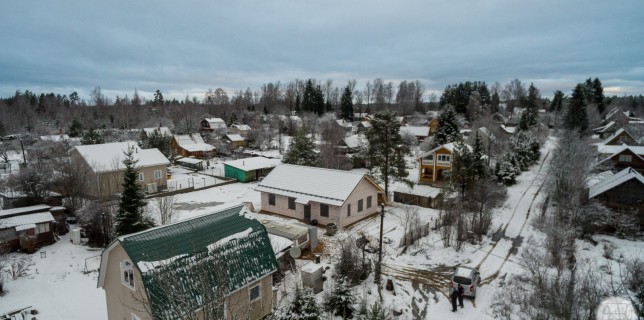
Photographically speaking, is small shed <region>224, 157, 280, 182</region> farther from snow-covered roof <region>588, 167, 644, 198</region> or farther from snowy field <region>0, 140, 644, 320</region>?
snow-covered roof <region>588, 167, 644, 198</region>

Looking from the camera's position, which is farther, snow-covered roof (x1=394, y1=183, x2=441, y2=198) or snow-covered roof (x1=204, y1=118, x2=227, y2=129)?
snow-covered roof (x1=204, y1=118, x2=227, y2=129)

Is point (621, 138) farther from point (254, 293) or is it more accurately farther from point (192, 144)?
point (192, 144)

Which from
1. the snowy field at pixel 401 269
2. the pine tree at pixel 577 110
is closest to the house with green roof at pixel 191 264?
the snowy field at pixel 401 269

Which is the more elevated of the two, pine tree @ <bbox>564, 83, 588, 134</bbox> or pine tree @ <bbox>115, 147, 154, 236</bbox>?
pine tree @ <bbox>564, 83, 588, 134</bbox>

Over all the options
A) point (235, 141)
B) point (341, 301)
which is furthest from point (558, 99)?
point (341, 301)

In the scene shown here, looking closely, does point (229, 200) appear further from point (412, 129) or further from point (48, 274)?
point (412, 129)

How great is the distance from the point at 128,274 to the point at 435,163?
35040 millimetres

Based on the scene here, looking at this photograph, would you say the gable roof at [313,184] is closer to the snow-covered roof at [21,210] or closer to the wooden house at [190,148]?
the snow-covered roof at [21,210]

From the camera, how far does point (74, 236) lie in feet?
78.4

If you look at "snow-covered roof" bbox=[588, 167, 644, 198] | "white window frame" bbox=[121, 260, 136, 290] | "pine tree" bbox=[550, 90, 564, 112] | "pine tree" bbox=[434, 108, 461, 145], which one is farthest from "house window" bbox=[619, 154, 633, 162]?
"pine tree" bbox=[550, 90, 564, 112]

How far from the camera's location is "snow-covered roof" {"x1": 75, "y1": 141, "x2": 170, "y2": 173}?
110 feet

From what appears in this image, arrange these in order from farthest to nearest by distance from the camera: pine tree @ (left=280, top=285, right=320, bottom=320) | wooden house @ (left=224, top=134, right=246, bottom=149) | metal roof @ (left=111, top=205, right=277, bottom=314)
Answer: wooden house @ (left=224, top=134, right=246, bottom=149), pine tree @ (left=280, top=285, right=320, bottom=320), metal roof @ (left=111, top=205, right=277, bottom=314)

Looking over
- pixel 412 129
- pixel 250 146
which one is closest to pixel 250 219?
pixel 250 146

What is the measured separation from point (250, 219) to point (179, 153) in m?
50.6
